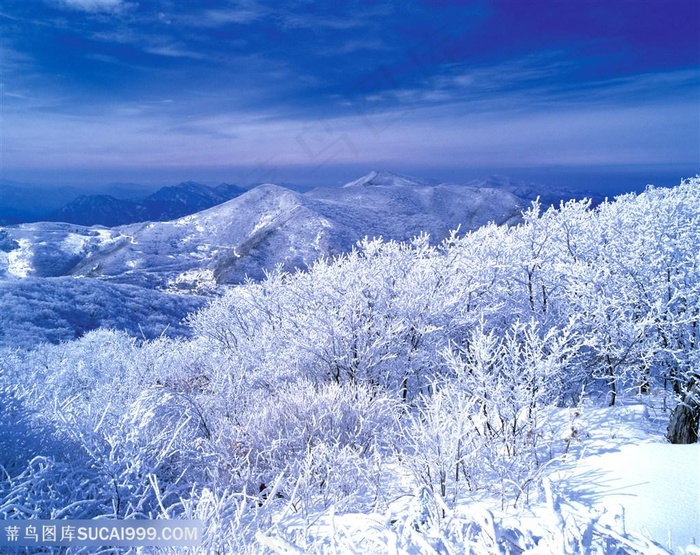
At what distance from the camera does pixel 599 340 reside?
32.3ft

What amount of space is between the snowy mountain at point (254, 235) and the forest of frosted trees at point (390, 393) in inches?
4100

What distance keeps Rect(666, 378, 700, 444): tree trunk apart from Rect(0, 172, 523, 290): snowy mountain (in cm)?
11158

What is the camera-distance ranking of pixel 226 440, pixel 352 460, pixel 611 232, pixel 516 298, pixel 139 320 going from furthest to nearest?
pixel 139 320
pixel 516 298
pixel 611 232
pixel 226 440
pixel 352 460

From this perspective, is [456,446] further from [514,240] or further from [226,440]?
[514,240]

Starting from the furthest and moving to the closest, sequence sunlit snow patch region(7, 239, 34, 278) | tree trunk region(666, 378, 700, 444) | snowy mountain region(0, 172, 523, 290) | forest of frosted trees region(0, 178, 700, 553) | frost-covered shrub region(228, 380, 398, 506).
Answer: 1. sunlit snow patch region(7, 239, 34, 278)
2. snowy mountain region(0, 172, 523, 290)
3. tree trunk region(666, 378, 700, 444)
4. frost-covered shrub region(228, 380, 398, 506)
5. forest of frosted trees region(0, 178, 700, 553)

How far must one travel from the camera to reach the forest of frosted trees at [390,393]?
549cm

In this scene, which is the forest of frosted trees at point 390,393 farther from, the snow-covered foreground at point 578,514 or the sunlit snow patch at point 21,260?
the sunlit snow patch at point 21,260

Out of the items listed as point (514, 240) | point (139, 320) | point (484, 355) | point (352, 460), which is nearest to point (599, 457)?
point (484, 355)

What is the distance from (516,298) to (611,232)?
3673 mm

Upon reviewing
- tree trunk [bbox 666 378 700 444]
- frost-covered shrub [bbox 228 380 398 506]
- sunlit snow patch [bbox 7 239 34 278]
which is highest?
tree trunk [bbox 666 378 700 444]

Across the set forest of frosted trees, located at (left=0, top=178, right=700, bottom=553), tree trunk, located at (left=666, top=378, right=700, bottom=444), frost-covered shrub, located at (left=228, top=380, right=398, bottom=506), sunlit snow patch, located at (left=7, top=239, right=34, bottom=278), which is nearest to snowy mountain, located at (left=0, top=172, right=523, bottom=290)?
sunlit snow patch, located at (left=7, top=239, right=34, bottom=278)

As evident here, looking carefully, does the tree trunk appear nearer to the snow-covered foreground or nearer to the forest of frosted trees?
the forest of frosted trees

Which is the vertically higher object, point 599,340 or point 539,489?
point 599,340

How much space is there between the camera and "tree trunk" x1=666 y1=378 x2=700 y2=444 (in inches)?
262
